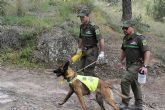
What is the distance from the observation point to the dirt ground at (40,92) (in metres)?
8.79

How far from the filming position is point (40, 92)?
995cm

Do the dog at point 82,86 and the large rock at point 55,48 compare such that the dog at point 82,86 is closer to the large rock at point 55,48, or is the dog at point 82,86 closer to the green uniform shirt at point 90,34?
the green uniform shirt at point 90,34

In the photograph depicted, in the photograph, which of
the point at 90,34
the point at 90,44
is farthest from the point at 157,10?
the point at 90,34

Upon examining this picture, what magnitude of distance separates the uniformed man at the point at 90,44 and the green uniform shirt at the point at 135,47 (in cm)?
75

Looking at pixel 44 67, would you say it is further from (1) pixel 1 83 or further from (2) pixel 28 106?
(2) pixel 28 106

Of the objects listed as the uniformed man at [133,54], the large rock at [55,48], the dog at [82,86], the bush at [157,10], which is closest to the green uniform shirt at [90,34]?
the uniformed man at [133,54]

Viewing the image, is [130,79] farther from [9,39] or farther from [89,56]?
[9,39]

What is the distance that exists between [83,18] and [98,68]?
3863 millimetres

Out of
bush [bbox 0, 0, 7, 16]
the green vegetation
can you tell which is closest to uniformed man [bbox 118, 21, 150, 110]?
the green vegetation

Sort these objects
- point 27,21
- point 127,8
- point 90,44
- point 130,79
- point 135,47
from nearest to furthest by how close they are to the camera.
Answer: point 135,47 → point 130,79 → point 90,44 → point 27,21 → point 127,8

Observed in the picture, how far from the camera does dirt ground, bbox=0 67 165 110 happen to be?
8.79 m

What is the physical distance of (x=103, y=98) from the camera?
8.20m

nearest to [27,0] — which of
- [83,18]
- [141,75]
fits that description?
[83,18]

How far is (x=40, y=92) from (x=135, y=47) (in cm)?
265
